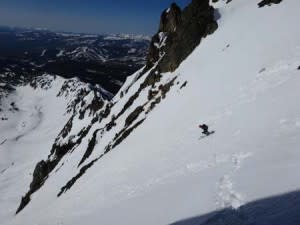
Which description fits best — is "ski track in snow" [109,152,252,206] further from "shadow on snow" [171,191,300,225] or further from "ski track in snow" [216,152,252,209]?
"shadow on snow" [171,191,300,225]

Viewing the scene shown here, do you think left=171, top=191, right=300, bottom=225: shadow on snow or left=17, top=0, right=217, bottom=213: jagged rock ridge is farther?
left=17, top=0, right=217, bottom=213: jagged rock ridge

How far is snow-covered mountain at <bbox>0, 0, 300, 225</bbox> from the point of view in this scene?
1113cm

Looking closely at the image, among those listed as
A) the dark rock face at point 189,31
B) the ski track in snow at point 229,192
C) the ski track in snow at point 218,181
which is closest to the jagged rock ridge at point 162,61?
the dark rock face at point 189,31

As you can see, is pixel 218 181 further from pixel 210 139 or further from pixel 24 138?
pixel 24 138

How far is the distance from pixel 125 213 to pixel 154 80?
3462 cm

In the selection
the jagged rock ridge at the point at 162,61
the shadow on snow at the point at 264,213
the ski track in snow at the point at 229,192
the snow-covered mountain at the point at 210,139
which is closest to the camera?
the shadow on snow at the point at 264,213

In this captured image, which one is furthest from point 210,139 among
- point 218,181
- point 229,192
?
point 229,192

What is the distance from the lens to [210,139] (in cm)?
1919

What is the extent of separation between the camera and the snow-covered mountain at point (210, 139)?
11.1 metres

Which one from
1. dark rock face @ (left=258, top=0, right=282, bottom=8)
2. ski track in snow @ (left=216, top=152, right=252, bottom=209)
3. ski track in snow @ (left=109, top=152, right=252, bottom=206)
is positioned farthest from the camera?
dark rock face @ (left=258, top=0, right=282, bottom=8)

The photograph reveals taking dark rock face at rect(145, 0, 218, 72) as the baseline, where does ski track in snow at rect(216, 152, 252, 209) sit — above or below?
below

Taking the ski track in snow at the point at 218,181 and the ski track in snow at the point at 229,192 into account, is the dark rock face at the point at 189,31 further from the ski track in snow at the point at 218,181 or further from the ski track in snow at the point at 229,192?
the ski track in snow at the point at 229,192

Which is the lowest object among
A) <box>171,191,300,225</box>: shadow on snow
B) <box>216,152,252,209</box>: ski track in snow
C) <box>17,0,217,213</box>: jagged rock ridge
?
<box>171,191,300,225</box>: shadow on snow

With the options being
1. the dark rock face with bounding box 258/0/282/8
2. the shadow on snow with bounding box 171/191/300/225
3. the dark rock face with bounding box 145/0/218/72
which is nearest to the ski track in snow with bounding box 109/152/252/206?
the shadow on snow with bounding box 171/191/300/225
